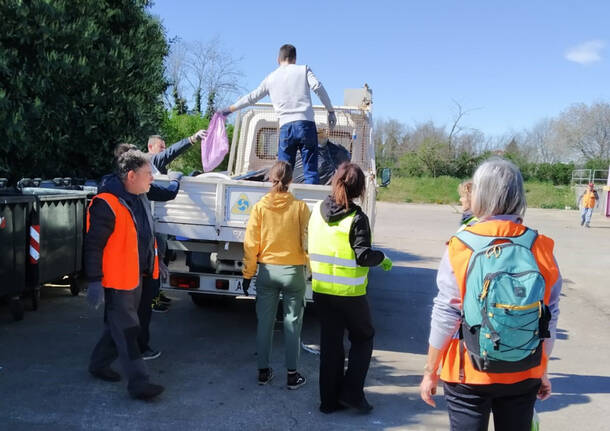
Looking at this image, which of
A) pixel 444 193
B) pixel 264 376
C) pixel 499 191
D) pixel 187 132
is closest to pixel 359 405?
pixel 264 376

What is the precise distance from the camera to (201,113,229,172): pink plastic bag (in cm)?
654

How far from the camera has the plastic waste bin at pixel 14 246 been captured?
18.2ft

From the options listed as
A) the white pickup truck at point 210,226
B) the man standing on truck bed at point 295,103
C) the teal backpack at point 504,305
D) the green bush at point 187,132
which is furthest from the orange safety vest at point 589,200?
the teal backpack at point 504,305

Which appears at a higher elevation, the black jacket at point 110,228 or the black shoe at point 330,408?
the black jacket at point 110,228

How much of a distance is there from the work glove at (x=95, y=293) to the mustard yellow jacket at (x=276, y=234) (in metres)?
1.11

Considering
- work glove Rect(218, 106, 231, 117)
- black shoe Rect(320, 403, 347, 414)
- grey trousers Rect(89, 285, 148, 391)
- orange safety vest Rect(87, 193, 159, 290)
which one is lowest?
black shoe Rect(320, 403, 347, 414)

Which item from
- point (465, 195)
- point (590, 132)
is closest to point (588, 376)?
point (465, 195)

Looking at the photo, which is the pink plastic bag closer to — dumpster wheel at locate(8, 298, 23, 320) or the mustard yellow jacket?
the mustard yellow jacket

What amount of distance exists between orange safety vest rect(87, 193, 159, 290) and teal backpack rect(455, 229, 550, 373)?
2672 millimetres

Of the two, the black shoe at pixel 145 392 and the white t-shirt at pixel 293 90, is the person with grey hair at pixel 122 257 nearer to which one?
the black shoe at pixel 145 392

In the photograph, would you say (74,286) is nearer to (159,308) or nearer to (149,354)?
(159,308)

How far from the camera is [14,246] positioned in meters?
5.73

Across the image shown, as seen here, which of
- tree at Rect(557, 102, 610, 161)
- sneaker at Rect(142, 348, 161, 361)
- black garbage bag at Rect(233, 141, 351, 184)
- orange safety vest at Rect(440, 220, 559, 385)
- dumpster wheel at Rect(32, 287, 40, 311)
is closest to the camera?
orange safety vest at Rect(440, 220, 559, 385)

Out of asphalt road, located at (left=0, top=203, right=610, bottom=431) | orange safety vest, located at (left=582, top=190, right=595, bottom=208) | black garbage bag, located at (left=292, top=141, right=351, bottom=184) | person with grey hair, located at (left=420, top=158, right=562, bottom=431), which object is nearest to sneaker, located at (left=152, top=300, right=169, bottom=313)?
asphalt road, located at (left=0, top=203, right=610, bottom=431)
